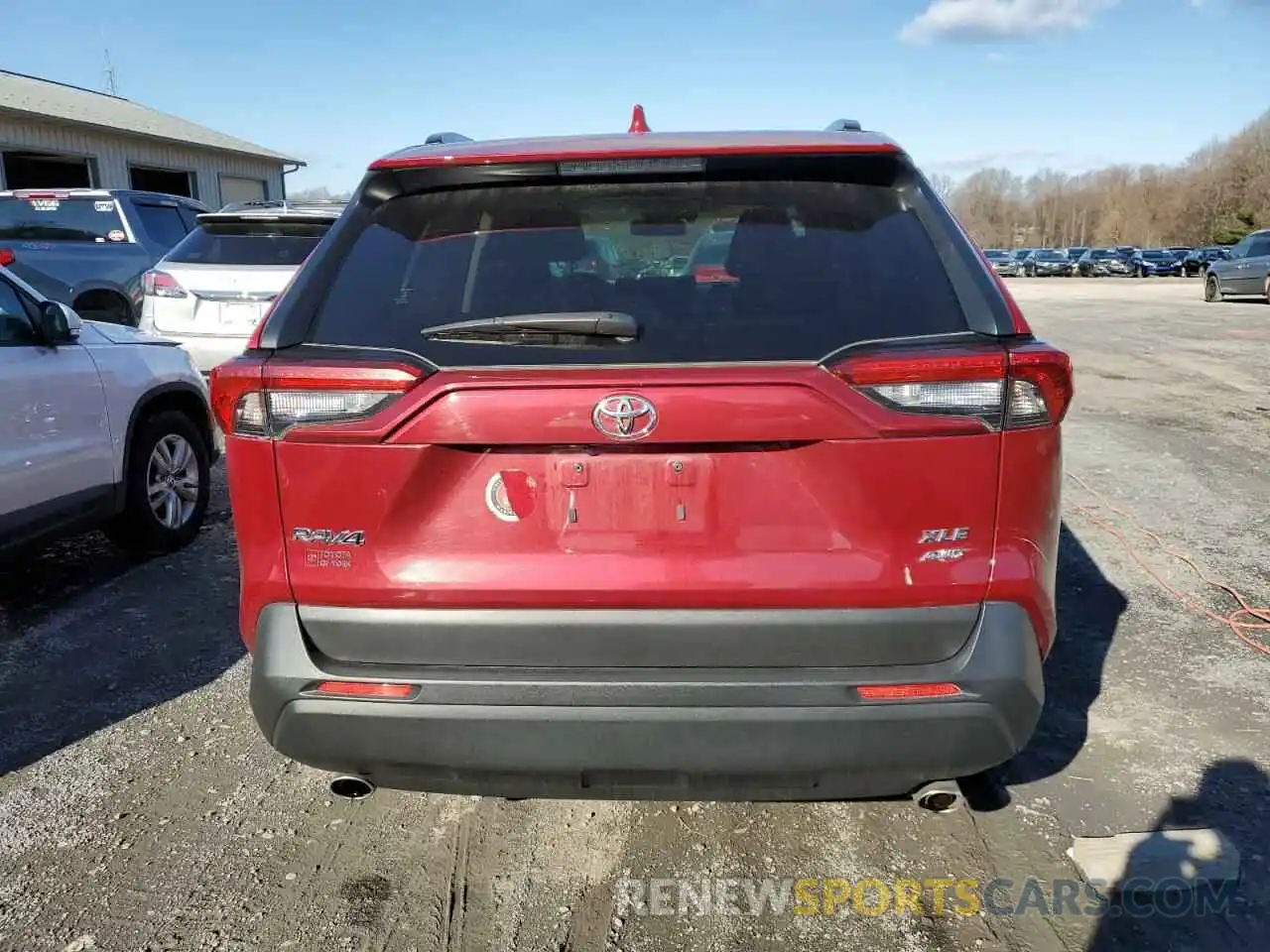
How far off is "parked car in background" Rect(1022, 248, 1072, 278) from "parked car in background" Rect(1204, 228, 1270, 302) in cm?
3347

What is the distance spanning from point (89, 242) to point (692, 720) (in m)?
11.6

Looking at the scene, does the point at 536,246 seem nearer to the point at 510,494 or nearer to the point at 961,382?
the point at 510,494

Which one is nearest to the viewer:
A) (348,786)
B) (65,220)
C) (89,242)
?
(348,786)

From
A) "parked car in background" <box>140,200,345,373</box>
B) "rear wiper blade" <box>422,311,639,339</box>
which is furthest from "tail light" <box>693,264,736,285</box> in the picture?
"parked car in background" <box>140,200,345,373</box>

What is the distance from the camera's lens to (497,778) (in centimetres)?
222

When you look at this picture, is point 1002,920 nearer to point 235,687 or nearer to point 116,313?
point 235,687

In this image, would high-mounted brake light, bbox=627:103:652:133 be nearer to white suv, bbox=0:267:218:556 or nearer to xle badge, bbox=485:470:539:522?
xle badge, bbox=485:470:539:522

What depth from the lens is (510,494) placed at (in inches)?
83.4

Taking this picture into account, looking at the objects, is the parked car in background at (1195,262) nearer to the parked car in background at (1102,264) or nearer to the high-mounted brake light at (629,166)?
the parked car in background at (1102,264)

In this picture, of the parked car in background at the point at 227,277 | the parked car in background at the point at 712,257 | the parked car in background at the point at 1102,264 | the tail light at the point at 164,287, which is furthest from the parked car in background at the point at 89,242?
the parked car in background at the point at 1102,264

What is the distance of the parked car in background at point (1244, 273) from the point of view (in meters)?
22.9

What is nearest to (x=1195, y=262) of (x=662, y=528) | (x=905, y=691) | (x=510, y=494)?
(x=905, y=691)

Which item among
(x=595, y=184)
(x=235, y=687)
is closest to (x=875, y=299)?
(x=595, y=184)

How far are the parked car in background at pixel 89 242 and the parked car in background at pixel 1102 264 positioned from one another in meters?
54.6
